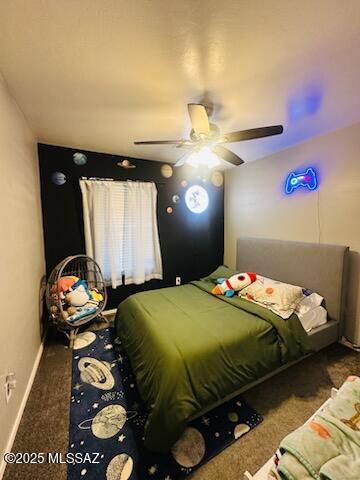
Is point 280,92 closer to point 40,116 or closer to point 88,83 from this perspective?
point 88,83

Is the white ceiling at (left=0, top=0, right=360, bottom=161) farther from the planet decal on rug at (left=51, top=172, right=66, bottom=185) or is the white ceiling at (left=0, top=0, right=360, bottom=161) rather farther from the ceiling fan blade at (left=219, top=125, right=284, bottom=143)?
the planet decal on rug at (left=51, top=172, right=66, bottom=185)

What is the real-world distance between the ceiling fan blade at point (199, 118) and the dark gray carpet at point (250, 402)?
7.58 ft

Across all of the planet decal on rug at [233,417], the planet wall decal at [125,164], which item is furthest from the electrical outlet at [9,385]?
the planet wall decal at [125,164]

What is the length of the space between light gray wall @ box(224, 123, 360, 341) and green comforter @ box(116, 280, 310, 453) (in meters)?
1.19

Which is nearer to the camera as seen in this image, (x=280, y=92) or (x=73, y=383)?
(x=280, y=92)

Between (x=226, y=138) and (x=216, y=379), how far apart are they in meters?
1.96

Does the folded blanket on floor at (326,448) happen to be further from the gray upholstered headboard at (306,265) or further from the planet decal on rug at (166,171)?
the planet decal on rug at (166,171)

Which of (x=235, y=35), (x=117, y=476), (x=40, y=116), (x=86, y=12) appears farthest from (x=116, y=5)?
(x=117, y=476)

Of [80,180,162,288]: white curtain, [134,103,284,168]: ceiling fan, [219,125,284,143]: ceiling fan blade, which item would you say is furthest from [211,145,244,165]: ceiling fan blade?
[80,180,162,288]: white curtain

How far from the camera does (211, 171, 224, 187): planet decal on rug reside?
157 inches

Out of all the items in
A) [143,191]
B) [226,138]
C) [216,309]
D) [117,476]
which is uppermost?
[226,138]

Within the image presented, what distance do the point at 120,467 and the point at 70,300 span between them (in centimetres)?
173

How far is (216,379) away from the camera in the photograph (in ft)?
4.97

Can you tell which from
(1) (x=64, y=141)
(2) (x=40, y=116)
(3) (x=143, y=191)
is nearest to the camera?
(2) (x=40, y=116)
